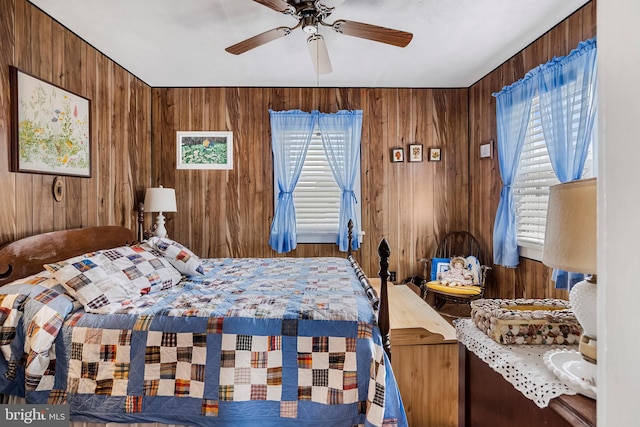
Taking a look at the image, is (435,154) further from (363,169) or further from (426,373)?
(426,373)

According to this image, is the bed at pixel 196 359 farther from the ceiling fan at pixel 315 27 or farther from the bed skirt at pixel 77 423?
the ceiling fan at pixel 315 27

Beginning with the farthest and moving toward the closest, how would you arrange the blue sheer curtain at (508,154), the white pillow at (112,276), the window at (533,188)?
the blue sheer curtain at (508,154) < the window at (533,188) < the white pillow at (112,276)

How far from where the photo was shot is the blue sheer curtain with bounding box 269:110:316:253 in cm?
422

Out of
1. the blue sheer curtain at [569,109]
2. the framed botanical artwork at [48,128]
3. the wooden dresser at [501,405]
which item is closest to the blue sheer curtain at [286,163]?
the framed botanical artwork at [48,128]

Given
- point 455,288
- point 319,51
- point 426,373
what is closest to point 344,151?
point 319,51

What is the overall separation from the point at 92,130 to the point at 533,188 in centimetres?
391

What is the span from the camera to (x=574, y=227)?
967 mm

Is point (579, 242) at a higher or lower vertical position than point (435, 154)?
lower

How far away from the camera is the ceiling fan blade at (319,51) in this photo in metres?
2.46

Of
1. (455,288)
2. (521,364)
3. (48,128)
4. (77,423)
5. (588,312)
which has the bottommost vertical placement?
(77,423)

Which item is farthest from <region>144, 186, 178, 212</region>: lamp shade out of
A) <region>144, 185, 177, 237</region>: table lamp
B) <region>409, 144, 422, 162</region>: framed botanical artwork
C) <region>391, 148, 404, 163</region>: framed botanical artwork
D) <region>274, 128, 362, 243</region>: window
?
<region>409, 144, 422, 162</region>: framed botanical artwork

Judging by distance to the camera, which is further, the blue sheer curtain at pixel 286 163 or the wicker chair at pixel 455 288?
the blue sheer curtain at pixel 286 163

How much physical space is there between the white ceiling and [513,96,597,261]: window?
0.77 metres

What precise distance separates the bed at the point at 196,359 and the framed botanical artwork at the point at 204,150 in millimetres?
2475
